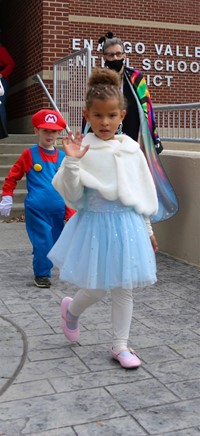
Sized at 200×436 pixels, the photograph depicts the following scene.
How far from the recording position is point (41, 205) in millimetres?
5086

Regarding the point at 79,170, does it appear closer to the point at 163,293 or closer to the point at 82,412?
the point at 82,412

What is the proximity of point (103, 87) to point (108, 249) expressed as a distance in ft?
2.92

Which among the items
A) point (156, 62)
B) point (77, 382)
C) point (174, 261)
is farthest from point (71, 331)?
point (156, 62)

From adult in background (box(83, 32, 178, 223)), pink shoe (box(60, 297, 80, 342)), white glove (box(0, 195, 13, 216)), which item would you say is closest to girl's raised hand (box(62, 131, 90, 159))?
pink shoe (box(60, 297, 80, 342))

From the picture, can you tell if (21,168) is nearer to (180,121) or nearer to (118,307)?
(118,307)

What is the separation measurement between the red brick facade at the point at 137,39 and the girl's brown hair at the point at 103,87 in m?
7.88

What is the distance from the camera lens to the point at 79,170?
318cm

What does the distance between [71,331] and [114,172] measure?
109 centimetres

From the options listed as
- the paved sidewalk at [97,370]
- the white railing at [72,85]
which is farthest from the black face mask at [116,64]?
the white railing at [72,85]

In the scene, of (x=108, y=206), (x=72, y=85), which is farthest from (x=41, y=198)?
(x=72, y=85)

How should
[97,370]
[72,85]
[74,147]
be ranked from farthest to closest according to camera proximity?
[72,85] < [97,370] < [74,147]

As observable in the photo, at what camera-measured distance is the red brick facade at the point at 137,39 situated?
11.9 m

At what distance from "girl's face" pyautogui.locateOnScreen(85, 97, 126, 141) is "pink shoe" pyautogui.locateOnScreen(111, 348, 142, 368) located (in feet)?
4.04

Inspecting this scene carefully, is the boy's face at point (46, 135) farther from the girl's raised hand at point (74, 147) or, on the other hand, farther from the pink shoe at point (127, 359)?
the pink shoe at point (127, 359)
